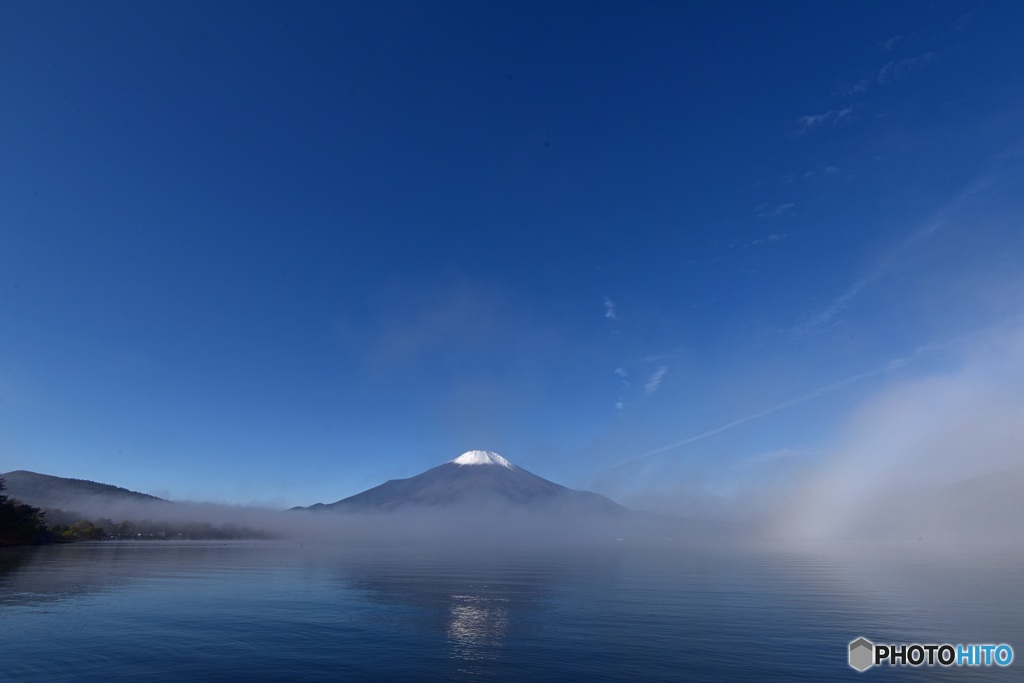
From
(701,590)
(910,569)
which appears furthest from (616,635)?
(910,569)

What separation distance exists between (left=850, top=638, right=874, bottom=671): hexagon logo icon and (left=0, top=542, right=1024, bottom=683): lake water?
1.85 ft

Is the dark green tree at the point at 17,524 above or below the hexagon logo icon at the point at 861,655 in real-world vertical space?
below

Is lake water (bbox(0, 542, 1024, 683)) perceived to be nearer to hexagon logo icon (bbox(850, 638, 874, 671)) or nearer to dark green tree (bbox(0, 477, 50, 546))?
hexagon logo icon (bbox(850, 638, 874, 671))

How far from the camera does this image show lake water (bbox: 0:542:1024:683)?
26.5 m

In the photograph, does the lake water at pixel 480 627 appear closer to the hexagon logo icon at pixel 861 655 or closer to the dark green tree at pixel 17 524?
the hexagon logo icon at pixel 861 655

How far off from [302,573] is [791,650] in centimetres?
6773

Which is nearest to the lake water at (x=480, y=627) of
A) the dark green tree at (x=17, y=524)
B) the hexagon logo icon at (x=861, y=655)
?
the hexagon logo icon at (x=861, y=655)

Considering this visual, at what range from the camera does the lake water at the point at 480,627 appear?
2655cm

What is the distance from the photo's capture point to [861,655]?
2847 centimetres

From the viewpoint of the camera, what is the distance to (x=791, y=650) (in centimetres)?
3059

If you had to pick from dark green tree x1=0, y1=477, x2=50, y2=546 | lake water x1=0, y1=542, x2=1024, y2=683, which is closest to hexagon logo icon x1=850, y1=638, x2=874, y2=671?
lake water x1=0, y1=542, x2=1024, y2=683

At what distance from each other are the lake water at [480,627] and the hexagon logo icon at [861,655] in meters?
Answer: 0.56

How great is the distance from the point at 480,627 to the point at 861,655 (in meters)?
22.5

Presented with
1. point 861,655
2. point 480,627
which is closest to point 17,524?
point 480,627
